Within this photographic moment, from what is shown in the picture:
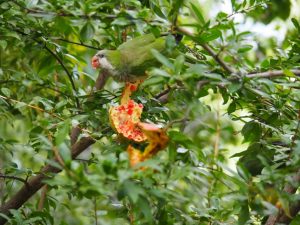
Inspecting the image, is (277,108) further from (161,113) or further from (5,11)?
(5,11)

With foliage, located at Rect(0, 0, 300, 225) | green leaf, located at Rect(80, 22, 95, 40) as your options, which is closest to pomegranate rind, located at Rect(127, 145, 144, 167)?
foliage, located at Rect(0, 0, 300, 225)

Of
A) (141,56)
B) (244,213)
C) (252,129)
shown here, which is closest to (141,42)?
(141,56)

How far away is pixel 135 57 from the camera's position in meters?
1.35

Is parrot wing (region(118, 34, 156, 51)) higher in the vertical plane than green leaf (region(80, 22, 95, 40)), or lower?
lower

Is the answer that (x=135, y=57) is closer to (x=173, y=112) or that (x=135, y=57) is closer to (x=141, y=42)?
(x=141, y=42)

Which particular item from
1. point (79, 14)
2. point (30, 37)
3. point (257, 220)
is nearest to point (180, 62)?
point (79, 14)

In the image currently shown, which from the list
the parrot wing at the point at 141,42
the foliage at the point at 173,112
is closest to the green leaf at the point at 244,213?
the foliage at the point at 173,112

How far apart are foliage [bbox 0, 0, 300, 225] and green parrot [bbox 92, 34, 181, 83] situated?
5 centimetres

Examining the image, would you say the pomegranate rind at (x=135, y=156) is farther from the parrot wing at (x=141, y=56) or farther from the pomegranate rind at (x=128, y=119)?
the parrot wing at (x=141, y=56)

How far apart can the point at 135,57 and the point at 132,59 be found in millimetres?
12

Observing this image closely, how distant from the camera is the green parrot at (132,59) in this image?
4.34ft

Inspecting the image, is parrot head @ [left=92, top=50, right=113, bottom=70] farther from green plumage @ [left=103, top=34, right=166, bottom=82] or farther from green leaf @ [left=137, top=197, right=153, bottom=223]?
green leaf @ [left=137, top=197, right=153, bottom=223]

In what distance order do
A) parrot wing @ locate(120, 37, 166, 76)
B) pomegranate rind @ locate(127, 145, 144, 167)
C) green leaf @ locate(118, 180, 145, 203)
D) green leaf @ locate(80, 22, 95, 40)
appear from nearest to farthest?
green leaf @ locate(118, 180, 145, 203) → pomegranate rind @ locate(127, 145, 144, 167) → green leaf @ locate(80, 22, 95, 40) → parrot wing @ locate(120, 37, 166, 76)

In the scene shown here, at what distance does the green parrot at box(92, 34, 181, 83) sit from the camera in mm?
1323
